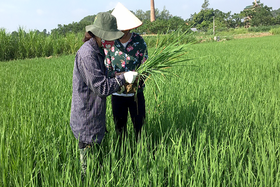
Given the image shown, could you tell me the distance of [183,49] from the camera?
1562 mm

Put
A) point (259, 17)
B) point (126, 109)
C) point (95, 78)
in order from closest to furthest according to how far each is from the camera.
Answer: point (95, 78), point (126, 109), point (259, 17)

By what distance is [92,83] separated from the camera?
1.25 meters

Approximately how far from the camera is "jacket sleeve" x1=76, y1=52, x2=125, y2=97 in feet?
4.07

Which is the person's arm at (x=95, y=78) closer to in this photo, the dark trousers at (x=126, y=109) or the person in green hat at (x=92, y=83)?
the person in green hat at (x=92, y=83)

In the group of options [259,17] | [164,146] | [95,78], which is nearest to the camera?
[95,78]

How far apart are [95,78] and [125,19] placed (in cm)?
58

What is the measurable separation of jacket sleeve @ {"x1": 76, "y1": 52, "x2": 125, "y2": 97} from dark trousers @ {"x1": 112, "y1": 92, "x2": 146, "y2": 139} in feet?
1.35

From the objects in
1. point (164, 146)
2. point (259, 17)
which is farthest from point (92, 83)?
point (259, 17)

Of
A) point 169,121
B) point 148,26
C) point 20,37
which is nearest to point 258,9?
point 148,26

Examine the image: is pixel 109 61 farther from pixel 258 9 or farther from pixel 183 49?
pixel 258 9

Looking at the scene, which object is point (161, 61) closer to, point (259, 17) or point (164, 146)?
point (164, 146)

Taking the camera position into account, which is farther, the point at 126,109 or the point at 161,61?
the point at 126,109

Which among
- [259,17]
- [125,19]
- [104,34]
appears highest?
[259,17]

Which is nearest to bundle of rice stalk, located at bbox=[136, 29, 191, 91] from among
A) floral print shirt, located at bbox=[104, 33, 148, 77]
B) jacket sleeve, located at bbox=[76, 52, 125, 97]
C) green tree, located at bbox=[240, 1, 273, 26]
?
floral print shirt, located at bbox=[104, 33, 148, 77]
